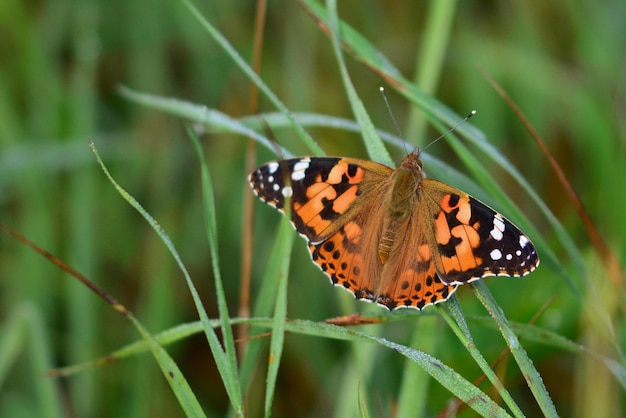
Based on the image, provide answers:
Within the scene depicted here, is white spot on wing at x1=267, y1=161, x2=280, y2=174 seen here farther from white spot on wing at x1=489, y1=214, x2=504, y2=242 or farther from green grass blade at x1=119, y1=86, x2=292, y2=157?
white spot on wing at x1=489, y1=214, x2=504, y2=242

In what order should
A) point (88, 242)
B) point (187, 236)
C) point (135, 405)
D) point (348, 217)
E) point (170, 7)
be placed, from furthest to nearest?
point (170, 7) < point (187, 236) < point (88, 242) < point (135, 405) < point (348, 217)

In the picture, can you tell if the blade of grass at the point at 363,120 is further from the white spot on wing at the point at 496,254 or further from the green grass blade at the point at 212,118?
the white spot on wing at the point at 496,254

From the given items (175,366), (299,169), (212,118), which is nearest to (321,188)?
(299,169)

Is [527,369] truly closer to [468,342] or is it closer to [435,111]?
[468,342]

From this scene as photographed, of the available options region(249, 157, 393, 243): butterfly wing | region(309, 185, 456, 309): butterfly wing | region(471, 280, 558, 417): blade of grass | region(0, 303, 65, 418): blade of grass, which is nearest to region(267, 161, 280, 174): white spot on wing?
region(249, 157, 393, 243): butterfly wing

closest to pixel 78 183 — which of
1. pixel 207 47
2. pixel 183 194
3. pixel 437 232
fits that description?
pixel 183 194

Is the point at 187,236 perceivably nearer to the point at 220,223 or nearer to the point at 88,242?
the point at 220,223
